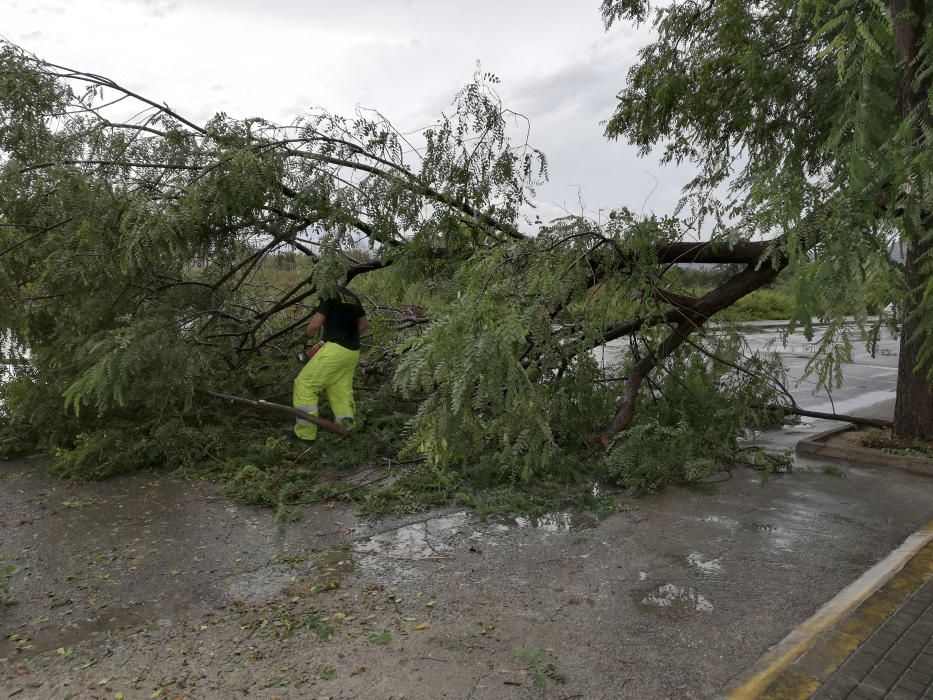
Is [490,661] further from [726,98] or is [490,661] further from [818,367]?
[726,98]

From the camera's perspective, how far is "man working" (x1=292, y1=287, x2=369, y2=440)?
23.1 feet

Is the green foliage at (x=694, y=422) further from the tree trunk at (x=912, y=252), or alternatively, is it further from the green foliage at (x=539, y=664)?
the green foliage at (x=539, y=664)

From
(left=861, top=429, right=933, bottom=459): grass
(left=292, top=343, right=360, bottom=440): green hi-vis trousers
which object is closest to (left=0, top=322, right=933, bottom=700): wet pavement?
(left=861, top=429, right=933, bottom=459): grass

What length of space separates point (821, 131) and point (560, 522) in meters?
5.58

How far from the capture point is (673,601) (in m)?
3.84

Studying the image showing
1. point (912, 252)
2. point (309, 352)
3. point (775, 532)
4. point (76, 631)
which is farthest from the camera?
point (309, 352)

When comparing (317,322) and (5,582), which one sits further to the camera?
(317,322)

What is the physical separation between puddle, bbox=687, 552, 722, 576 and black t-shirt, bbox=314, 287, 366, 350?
155 inches

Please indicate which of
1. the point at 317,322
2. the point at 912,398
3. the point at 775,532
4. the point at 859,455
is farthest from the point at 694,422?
the point at 317,322

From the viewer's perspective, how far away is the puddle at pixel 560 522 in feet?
16.2

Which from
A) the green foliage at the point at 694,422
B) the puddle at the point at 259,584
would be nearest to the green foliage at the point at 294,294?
the green foliage at the point at 694,422

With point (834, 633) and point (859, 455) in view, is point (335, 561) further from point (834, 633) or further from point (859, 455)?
point (859, 455)

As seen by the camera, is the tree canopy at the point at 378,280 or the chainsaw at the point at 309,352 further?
the chainsaw at the point at 309,352

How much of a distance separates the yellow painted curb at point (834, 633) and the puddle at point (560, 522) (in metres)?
1.62
